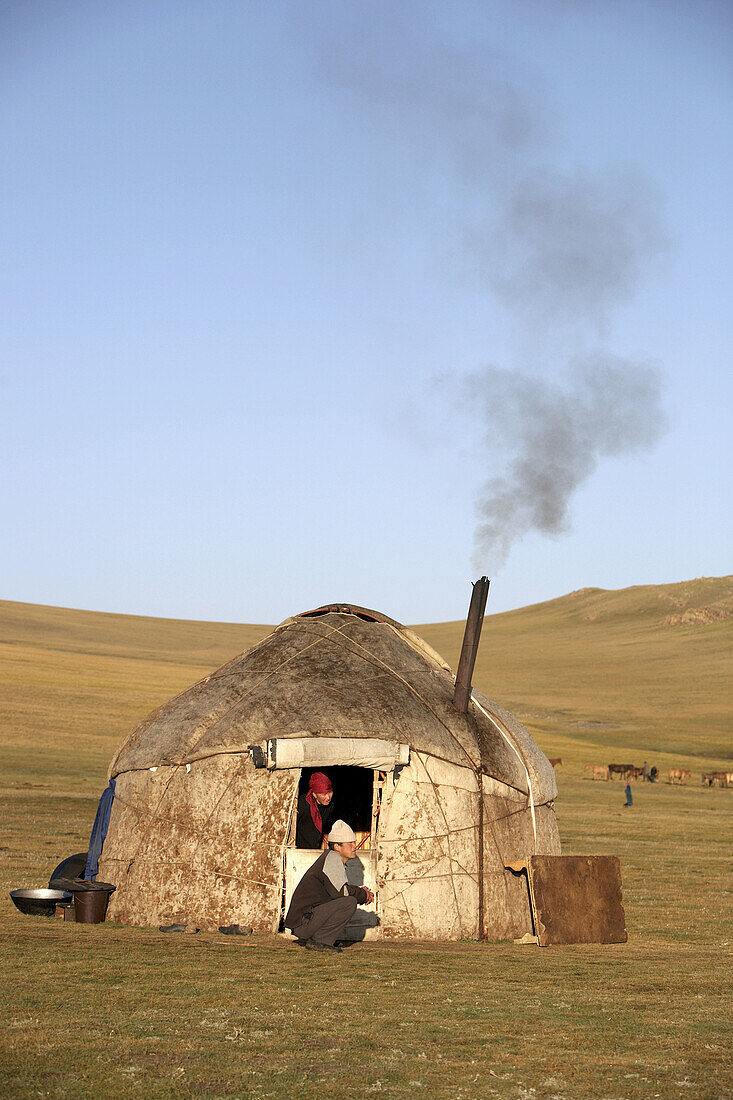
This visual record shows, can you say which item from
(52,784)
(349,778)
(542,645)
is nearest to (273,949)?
(349,778)

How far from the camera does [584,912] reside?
12.5 m

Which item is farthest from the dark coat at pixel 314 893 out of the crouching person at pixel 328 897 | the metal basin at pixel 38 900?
the metal basin at pixel 38 900

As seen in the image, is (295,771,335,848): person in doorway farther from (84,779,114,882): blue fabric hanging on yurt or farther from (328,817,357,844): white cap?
(84,779,114,882): blue fabric hanging on yurt

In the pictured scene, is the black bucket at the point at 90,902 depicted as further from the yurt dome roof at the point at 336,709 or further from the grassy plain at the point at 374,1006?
the yurt dome roof at the point at 336,709

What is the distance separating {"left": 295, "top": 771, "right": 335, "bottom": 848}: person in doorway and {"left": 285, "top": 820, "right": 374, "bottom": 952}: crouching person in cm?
154

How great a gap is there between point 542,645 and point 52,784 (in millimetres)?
79266

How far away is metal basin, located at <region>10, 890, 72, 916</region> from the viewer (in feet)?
41.4

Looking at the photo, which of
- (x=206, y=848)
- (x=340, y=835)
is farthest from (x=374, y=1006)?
(x=206, y=848)

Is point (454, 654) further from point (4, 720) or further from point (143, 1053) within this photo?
point (143, 1053)

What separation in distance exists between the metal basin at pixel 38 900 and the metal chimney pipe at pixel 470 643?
504cm

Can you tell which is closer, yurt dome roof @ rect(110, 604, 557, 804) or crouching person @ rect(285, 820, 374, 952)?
crouching person @ rect(285, 820, 374, 952)

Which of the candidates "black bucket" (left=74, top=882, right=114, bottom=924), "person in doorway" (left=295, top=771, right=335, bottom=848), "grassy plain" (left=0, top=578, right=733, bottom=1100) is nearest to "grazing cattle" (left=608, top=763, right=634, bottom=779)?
"grassy plain" (left=0, top=578, right=733, bottom=1100)

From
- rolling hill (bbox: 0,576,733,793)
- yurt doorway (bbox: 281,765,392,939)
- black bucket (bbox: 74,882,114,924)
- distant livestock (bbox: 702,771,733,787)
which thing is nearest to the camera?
yurt doorway (bbox: 281,765,392,939)

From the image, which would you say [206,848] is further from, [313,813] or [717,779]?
[717,779]
